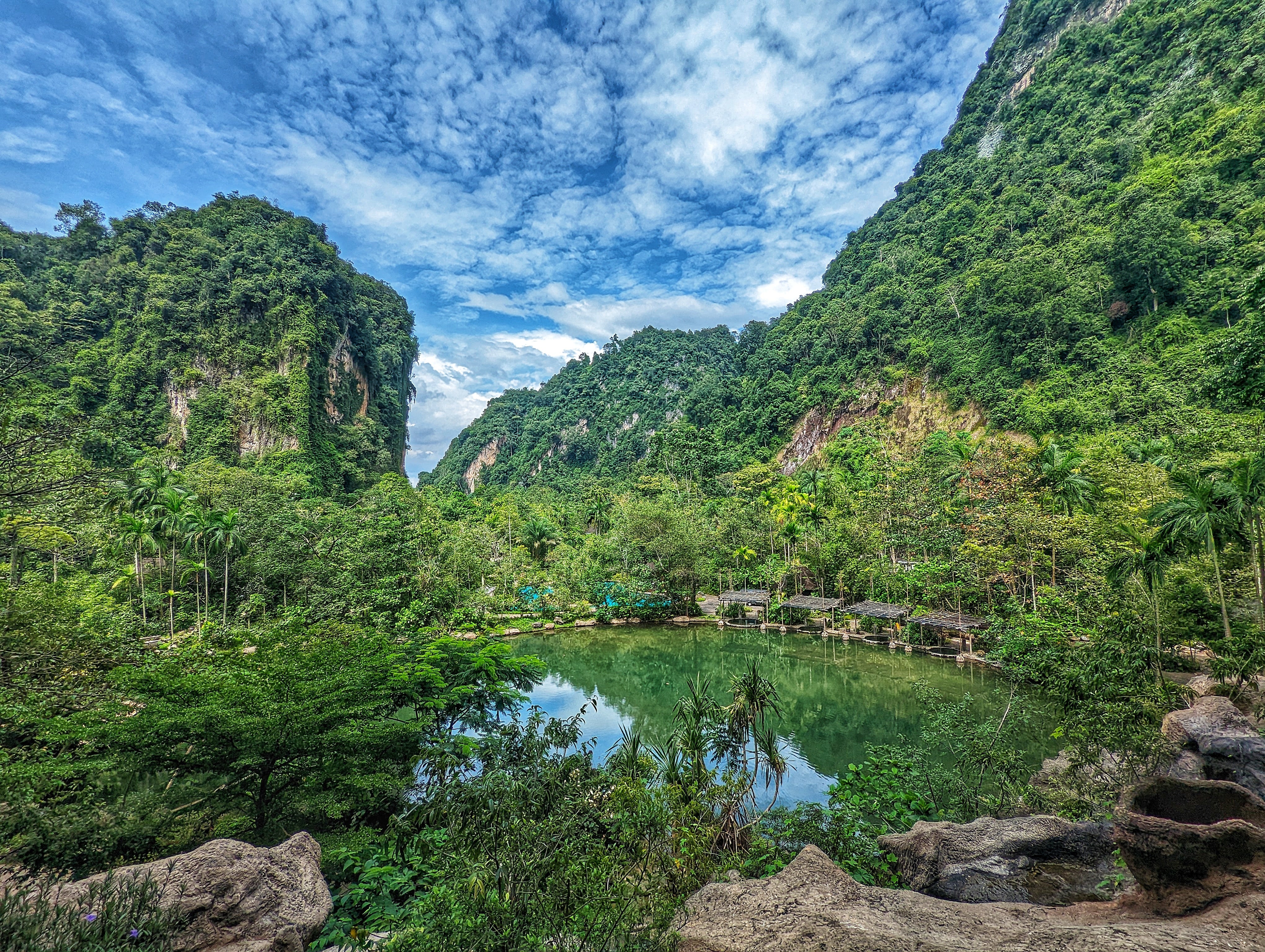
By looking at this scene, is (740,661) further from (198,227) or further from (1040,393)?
(198,227)

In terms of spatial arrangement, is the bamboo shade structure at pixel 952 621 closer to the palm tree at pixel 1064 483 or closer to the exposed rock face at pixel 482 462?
the palm tree at pixel 1064 483

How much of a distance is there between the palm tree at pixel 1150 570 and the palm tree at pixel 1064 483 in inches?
177

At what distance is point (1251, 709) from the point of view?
9164 mm

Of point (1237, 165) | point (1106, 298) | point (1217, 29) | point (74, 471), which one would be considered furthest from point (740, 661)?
point (1217, 29)

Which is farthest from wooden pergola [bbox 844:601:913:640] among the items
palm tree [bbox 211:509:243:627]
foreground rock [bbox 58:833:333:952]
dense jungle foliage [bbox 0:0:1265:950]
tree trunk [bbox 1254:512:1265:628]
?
palm tree [bbox 211:509:243:627]

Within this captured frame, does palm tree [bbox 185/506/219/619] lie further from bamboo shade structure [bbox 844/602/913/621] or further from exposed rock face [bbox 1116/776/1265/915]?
bamboo shade structure [bbox 844/602/913/621]

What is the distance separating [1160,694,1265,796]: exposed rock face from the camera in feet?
22.0

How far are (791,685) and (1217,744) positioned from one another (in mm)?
10474

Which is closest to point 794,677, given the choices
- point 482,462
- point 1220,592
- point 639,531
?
point 1220,592

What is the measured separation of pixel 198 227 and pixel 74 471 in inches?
2242

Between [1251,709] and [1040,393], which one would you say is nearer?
[1251,709]

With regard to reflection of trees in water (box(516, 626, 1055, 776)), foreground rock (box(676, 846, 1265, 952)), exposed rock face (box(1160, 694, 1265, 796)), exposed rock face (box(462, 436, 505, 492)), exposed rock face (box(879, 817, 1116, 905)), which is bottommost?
reflection of trees in water (box(516, 626, 1055, 776))

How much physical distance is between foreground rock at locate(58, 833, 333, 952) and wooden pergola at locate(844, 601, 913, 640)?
69.9 ft

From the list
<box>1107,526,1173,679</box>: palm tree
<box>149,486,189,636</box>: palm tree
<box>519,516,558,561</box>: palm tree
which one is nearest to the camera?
<box>1107,526,1173,679</box>: palm tree
